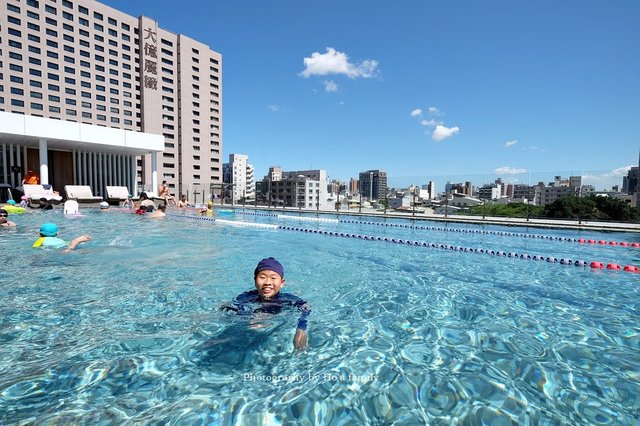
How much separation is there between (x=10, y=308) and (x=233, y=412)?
3.24m

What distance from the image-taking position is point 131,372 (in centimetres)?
244

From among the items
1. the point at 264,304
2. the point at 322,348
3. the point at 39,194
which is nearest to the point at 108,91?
the point at 39,194

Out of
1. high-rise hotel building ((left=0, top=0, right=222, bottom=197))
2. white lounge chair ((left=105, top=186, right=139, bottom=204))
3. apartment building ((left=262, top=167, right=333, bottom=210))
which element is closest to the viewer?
white lounge chair ((left=105, top=186, right=139, bottom=204))

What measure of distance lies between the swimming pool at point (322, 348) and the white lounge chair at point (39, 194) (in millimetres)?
14280

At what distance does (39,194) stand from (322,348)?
70.0 ft

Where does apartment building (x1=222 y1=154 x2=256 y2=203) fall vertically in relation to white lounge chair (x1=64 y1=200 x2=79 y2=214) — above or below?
above

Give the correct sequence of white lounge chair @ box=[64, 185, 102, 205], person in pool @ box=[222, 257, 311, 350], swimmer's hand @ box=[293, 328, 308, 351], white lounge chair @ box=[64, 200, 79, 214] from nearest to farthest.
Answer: swimmer's hand @ box=[293, 328, 308, 351]
person in pool @ box=[222, 257, 311, 350]
white lounge chair @ box=[64, 200, 79, 214]
white lounge chair @ box=[64, 185, 102, 205]

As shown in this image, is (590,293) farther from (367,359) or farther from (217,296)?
(217,296)

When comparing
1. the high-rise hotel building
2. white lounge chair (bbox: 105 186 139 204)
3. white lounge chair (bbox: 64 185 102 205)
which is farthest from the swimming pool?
the high-rise hotel building

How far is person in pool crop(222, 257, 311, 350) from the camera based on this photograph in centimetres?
316

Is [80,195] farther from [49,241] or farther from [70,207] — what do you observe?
[49,241]

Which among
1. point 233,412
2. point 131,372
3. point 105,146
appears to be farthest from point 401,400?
point 105,146

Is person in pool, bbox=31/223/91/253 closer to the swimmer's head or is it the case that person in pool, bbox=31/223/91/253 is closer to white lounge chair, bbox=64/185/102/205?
the swimmer's head

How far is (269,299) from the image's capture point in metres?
3.32
